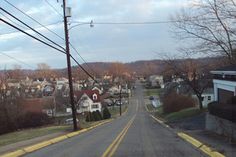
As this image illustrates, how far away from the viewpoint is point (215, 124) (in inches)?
993

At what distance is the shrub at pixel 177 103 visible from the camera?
76.5 m

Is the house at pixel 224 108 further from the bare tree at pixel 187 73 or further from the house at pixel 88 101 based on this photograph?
the house at pixel 88 101

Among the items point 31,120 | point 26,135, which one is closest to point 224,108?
point 26,135

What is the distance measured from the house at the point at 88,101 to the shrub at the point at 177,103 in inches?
2057

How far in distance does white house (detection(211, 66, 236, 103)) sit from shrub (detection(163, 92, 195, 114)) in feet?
135

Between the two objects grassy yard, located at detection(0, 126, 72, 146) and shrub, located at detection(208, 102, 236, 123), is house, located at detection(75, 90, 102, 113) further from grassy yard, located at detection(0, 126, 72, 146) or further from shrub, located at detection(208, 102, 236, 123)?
shrub, located at detection(208, 102, 236, 123)

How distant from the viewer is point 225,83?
103ft

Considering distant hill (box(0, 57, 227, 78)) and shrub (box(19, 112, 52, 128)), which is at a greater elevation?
distant hill (box(0, 57, 227, 78))

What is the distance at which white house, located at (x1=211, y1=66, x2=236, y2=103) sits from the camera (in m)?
28.5

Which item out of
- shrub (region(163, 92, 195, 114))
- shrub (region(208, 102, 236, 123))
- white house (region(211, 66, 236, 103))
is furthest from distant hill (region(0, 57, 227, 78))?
shrub (region(208, 102, 236, 123))

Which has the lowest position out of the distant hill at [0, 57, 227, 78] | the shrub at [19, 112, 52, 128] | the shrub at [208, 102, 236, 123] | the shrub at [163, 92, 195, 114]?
the shrub at [19, 112, 52, 128]

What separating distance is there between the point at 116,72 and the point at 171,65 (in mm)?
112243

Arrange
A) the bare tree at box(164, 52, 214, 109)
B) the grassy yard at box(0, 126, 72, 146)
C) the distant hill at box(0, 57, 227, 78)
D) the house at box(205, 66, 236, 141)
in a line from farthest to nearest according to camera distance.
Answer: the bare tree at box(164, 52, 214, 109)
the distant hill at box(0, 57, 227, 78)
the grassy yard at box(0, 126, 72, 146)
the house at box(205, 66, 236, 141)

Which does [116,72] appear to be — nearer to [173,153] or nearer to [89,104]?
[89,104]
